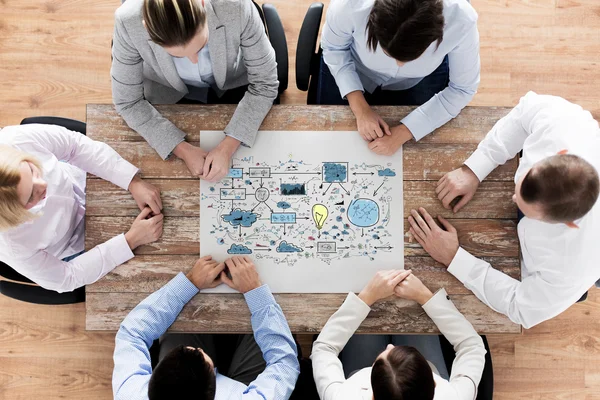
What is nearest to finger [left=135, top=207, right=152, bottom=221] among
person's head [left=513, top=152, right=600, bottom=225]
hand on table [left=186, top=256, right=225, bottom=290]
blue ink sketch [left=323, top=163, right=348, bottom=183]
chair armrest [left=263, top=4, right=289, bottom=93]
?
hand on table [left=186, top=256, right=225, bottom=290]

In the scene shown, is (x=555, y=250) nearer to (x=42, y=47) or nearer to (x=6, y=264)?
(x=6, y=264)

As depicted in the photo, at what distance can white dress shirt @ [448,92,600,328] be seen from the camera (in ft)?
4.67

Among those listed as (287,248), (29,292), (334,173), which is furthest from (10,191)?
(334,173)

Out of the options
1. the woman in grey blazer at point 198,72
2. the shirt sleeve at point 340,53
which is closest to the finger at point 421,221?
the shirt sleeve at point 340,53

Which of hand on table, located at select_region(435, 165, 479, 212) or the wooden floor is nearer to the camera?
hand on table, located at select_region(435, 165, 479, 212)

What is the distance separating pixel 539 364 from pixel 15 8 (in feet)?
9.74

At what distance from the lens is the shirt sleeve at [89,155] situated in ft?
5.20

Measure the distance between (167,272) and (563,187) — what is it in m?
1.19

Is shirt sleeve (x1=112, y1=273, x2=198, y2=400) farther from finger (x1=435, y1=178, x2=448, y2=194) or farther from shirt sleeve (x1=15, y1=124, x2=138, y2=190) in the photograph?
finger (x1=435, y1=178, x2=448, y2=194)

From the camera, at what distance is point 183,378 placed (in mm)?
1395

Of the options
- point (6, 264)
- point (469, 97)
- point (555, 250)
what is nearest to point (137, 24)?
point (6, 264)

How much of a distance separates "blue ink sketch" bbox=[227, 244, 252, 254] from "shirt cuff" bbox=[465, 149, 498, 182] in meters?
0.77

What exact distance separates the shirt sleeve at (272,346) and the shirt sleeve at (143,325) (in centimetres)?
21

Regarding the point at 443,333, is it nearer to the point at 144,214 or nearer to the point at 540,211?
the point at 540,211
